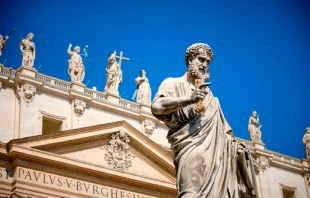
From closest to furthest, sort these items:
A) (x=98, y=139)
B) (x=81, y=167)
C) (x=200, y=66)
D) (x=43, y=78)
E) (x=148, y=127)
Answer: (x=200, y=66), (x=81, y=167), (x=98, y=139), (x=43, y=78), (x=148, y=127)

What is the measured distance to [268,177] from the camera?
105ft

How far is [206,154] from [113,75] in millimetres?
22940

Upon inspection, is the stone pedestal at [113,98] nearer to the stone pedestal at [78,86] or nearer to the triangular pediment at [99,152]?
the stone pedestal at [78,86]

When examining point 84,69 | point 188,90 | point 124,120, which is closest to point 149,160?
point 124,120

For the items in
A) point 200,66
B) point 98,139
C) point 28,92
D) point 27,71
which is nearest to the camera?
point 200,66

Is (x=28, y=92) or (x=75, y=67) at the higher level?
(x=75, y=67)

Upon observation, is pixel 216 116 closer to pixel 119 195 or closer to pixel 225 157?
pixel 225 157

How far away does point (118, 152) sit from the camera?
25.8 meters

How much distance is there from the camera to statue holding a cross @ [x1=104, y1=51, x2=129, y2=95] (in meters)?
27.4

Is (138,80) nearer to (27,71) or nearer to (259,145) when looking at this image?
(27,71)

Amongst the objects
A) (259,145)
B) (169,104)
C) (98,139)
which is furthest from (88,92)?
(169,104)

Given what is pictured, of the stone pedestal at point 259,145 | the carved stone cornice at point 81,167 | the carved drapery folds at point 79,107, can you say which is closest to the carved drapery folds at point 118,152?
the carved stone cornice at point 81,167

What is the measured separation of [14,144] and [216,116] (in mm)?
18233

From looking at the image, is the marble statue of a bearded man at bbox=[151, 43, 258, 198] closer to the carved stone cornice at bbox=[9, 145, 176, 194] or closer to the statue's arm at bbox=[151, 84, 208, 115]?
the statue's arm at bbox=[151, 84, 208, 115]
